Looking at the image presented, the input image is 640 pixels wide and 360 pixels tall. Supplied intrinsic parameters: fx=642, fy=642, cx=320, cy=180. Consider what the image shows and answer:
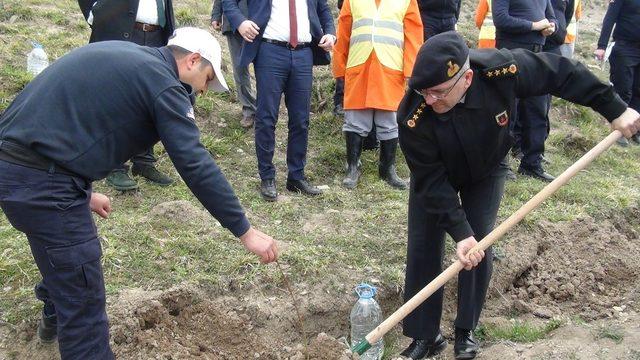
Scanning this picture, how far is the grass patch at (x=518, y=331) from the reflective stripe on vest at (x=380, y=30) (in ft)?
8.25

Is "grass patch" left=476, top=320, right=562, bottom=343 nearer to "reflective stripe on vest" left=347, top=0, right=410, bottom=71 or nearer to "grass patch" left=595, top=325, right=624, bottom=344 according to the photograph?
"grass patch" left=595, top=325, right=624, bottom=344

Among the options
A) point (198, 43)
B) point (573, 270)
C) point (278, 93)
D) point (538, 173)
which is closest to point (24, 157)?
point (198, 43)

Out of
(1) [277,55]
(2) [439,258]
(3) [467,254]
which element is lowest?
(2) [439,258]

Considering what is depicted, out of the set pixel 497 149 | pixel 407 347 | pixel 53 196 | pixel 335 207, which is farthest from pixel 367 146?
pixel 53 196

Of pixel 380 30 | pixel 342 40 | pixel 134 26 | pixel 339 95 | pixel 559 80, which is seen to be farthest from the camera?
pixel 339 95

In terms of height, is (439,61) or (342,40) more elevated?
(439,61)

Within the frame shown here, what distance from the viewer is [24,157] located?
8.86ft

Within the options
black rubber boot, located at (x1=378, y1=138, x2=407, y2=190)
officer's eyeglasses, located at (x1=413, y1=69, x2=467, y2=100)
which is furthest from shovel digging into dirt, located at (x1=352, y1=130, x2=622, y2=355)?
black rubber boot, located at (x1=378, y1=138, x2=407, y2=190)

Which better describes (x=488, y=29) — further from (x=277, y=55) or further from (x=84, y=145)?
(x=84, y=145)

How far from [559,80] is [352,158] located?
9.25 feet

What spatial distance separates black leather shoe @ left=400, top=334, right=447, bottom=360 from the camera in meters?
4.02

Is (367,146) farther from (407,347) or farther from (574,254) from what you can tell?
(407,347)

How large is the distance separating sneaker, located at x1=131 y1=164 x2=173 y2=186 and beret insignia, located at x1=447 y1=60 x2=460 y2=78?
10.5ft

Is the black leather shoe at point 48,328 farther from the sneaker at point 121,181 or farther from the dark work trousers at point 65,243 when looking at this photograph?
the sneaker at point 121,181
